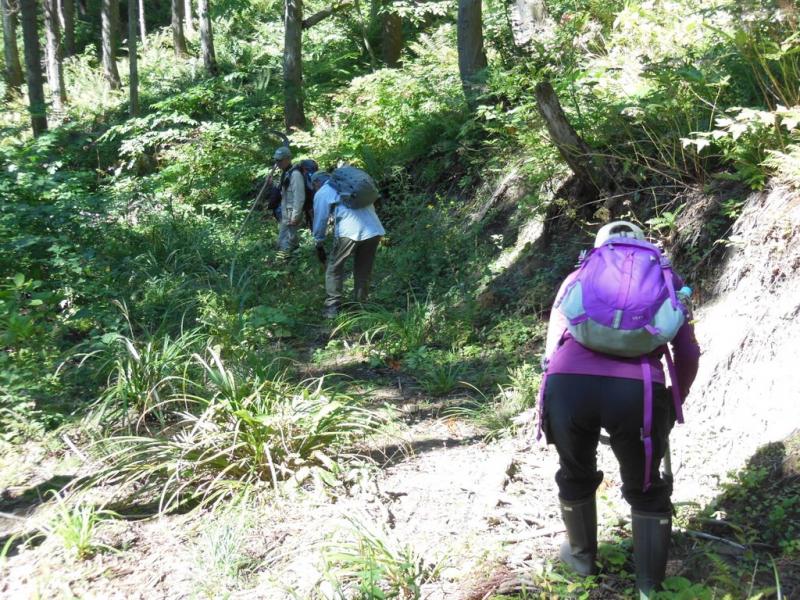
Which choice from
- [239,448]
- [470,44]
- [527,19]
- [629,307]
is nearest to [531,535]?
[629,307]

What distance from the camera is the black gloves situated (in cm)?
912

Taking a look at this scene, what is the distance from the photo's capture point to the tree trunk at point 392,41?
691 inches

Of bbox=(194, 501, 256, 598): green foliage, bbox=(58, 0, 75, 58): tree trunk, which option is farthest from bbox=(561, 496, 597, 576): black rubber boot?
bbox=(58, 0, 75, 58): tree trunk

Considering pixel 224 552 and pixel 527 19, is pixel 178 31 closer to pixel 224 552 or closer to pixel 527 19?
pixel 527 19

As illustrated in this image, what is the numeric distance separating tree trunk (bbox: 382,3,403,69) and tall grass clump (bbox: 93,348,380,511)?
1400cm

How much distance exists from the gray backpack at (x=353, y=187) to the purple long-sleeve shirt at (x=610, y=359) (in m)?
5.31

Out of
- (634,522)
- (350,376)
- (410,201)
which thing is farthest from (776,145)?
(410,201)

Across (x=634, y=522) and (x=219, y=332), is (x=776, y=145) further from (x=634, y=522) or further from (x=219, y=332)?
(x=219, y=332)

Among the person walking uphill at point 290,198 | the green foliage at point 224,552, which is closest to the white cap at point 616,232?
the green foliage at point 224,552

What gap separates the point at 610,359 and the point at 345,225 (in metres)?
5.73

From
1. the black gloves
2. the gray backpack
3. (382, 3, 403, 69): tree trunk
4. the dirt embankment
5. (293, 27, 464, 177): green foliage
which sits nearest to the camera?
the dirt embankment

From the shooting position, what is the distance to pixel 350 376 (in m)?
6.75

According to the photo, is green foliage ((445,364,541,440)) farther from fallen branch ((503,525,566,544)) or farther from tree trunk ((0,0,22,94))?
tree trunk ((0,0,22,94))

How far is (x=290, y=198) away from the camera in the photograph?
9672 millimetres
